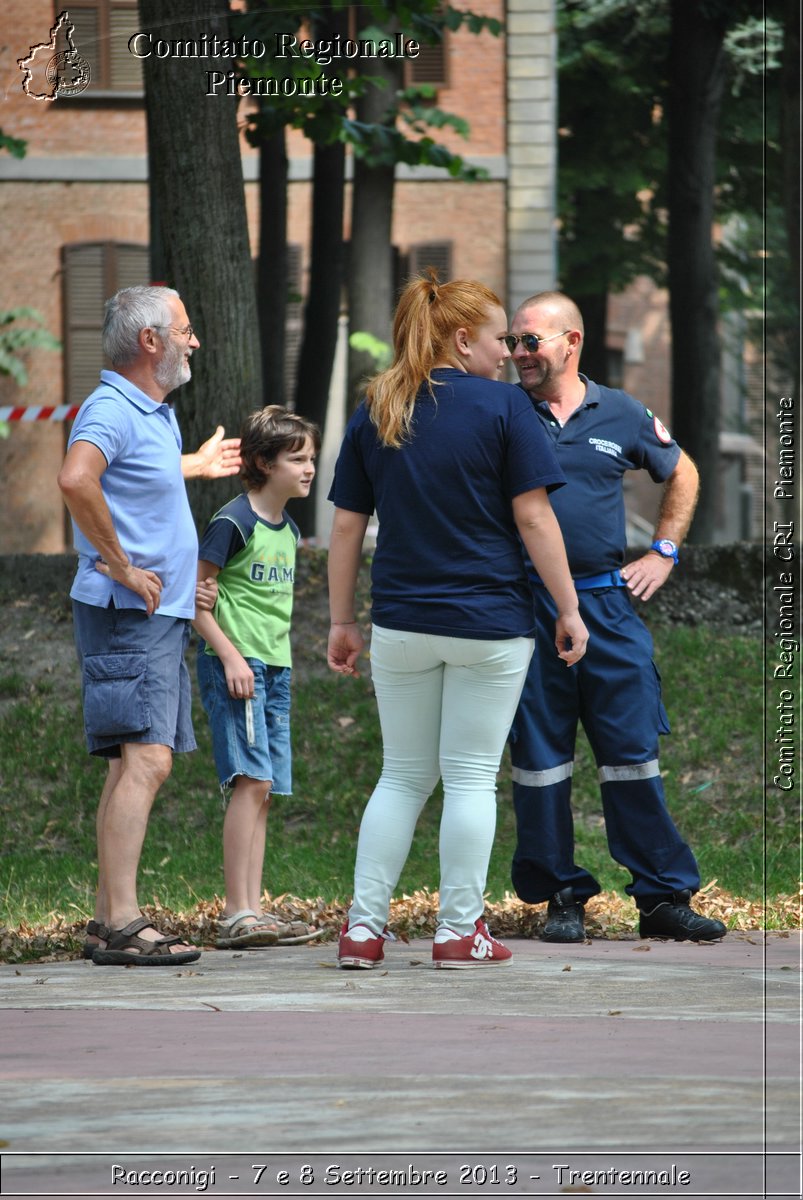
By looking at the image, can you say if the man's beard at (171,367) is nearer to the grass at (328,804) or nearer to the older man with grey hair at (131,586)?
the older man with grey hair at (131,586)

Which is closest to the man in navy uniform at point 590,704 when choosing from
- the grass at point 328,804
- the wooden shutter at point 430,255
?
the grass at point 328,804

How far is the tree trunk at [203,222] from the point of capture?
29.6 feet

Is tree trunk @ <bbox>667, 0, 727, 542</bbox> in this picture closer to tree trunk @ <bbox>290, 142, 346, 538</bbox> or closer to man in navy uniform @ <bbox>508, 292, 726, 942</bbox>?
tree trunk @ <bbox>290, 142, 346, 538</bbox>

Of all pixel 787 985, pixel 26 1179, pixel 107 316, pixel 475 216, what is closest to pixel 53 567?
pixel 107 316

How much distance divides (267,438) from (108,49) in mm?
17338

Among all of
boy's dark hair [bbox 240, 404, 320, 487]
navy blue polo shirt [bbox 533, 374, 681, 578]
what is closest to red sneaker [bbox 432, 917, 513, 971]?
navy blue polo shirt [bbox 533, 374, 681, 578]

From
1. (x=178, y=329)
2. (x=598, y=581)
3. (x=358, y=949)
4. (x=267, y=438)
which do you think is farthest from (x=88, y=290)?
(x=358, y=949)

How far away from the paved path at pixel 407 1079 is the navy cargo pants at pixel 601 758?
691 mm

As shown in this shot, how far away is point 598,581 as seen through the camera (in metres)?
6.00

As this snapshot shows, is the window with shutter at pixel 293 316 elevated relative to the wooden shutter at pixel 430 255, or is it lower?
lower

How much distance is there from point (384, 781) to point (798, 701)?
5034 millimetres

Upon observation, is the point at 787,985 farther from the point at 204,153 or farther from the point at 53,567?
the point at 53,567

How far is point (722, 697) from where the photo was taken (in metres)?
9.99

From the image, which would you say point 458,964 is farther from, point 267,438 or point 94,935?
point 267,438
